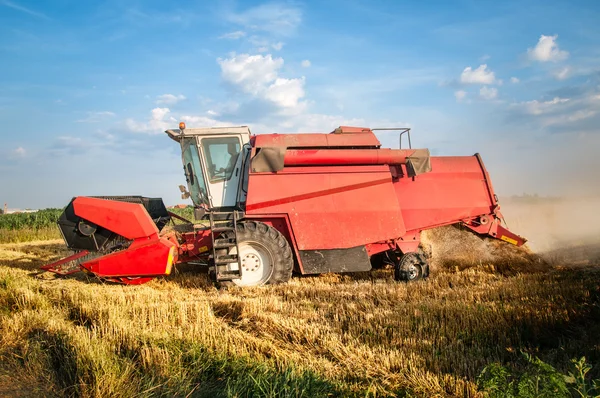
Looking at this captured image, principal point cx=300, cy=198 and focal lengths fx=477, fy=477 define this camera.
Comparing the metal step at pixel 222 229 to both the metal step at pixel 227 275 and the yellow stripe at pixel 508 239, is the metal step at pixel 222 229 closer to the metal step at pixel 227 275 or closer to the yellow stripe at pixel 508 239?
the metal step at pixel 227 275

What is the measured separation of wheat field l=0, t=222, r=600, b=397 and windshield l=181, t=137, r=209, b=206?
1.65 metres

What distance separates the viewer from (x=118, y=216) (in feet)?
20.9

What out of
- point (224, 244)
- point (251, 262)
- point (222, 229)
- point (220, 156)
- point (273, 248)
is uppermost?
point (220, 156)

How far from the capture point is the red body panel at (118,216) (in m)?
6.31

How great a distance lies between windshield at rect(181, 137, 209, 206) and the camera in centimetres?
721

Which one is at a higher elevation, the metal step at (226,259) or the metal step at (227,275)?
the metal step at (226,259)

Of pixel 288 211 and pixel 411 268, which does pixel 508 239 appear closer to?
pixel 411 268

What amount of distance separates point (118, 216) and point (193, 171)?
4.62 ft

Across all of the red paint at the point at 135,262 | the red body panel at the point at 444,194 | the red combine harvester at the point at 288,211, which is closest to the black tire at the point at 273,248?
the red combine harvester at the point at 288,211

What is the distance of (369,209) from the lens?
22.5 feet

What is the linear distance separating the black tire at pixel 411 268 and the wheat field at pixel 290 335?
1.90 feet

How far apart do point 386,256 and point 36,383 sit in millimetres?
5186

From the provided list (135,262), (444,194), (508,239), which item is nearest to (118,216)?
(135,262)

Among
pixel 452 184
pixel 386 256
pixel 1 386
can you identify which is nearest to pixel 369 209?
pixel 386 256
